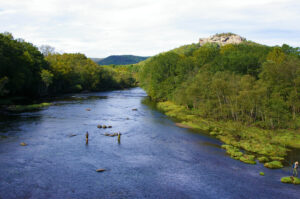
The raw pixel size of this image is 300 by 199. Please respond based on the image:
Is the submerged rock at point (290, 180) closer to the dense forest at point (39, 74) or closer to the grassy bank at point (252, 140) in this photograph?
the grassy bank at point (252, 140)

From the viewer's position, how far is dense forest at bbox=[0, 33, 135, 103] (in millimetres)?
81938

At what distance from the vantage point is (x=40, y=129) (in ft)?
165

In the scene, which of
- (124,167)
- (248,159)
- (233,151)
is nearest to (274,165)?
(248,159)

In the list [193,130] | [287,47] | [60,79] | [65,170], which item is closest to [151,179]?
[65,170]

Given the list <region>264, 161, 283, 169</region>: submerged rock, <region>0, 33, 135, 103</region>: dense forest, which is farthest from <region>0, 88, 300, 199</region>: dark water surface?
<region>0, 33, 135, 103</region>: dense forest

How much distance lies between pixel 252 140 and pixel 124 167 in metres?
25.8

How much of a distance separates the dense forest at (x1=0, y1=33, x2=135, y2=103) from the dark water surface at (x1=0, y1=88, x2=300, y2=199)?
35.0m

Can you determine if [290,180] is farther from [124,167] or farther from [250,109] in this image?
[250,109]

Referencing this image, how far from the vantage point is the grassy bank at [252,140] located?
39125 mm

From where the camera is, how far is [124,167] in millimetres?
33719

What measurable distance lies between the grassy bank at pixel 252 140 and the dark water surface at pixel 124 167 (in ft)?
7.08

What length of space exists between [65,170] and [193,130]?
31.9m

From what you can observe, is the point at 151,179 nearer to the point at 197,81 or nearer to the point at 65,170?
the point at 65,170

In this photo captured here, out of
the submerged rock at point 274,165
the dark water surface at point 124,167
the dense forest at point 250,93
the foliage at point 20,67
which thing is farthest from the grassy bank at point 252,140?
the foliage at point 20,67
